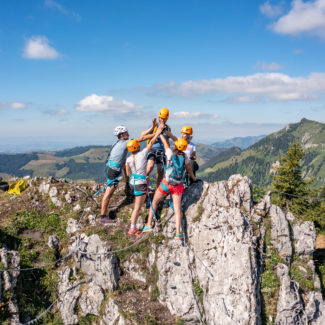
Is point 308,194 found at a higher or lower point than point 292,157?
lower

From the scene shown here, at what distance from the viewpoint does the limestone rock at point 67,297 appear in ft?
38.7

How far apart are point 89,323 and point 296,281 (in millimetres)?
12069

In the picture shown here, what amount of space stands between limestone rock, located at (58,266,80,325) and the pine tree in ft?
82.9

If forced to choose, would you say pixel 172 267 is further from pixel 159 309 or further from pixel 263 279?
pixel 263 279

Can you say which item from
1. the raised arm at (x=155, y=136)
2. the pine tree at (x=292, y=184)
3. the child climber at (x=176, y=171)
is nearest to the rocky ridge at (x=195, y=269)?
the child climber at (x=176, y=171)

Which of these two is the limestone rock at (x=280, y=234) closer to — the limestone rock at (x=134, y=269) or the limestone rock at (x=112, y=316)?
the limestone rock at (x=134, y=269)

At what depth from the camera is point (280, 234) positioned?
1384 cm

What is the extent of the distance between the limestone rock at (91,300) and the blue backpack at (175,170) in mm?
7499

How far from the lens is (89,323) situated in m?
11.9

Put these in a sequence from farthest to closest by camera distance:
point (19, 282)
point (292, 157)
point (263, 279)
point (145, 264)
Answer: point (292, 157) < point (145, 264) < point (263, 279) < point (19, 282)

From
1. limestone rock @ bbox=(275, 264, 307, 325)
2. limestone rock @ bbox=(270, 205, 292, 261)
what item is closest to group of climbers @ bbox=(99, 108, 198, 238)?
limestone rock @ bbox=(270, 205, 292, 261)

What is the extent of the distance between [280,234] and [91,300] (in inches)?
475

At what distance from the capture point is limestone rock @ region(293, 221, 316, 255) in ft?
46.1

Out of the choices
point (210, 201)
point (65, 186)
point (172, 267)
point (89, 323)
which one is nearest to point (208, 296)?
point (172, 267)
